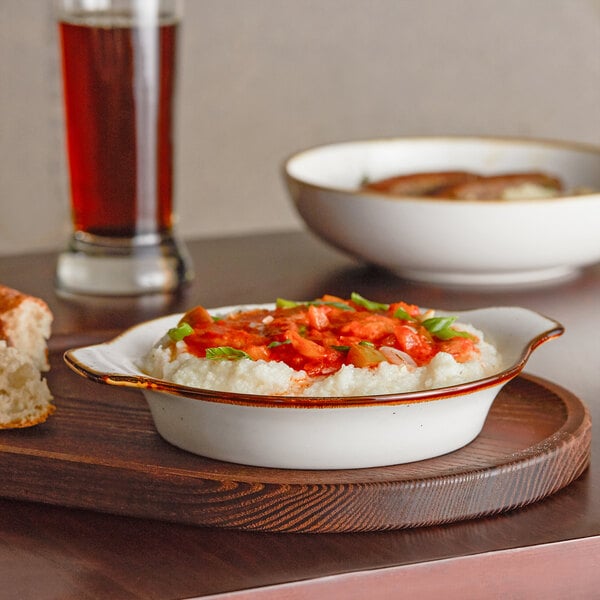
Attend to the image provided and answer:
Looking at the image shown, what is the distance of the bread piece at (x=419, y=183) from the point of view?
6.48ft

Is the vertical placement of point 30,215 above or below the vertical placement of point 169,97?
below

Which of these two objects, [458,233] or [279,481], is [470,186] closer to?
[458,233]

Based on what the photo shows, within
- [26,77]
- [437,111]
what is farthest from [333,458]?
[437,111]

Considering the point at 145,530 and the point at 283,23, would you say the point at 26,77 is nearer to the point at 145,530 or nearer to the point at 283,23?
the point at 283,23

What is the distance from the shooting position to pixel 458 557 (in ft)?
2.88

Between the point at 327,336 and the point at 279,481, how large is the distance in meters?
0.18

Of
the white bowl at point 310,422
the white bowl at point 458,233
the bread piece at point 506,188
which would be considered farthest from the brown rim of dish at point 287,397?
the bread piece at point 506,188

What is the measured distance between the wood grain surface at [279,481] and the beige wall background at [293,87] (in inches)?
79.1

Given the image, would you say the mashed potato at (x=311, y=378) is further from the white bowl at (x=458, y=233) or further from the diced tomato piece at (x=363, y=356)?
the white bowl at (x=458, y=233)

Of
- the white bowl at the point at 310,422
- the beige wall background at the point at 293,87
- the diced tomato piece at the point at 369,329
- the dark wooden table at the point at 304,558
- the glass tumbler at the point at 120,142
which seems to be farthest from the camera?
the beige wall background at the point at 293,87

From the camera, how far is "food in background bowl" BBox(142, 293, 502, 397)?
3.22 ft

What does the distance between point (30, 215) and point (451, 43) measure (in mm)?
1250

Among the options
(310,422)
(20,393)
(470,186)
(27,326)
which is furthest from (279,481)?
(470,186)

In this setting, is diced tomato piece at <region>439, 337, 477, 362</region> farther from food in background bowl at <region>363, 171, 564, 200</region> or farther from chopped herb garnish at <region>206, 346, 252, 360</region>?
food in background bowl at <region>363, 171, 564, 200</region>
